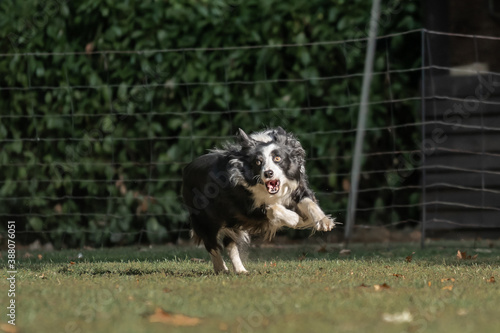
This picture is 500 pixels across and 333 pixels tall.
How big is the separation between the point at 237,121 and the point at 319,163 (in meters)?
0.79

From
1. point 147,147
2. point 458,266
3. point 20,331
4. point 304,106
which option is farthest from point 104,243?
point 20,331

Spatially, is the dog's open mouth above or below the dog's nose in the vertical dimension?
below

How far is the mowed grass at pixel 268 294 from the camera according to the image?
3.08 metres

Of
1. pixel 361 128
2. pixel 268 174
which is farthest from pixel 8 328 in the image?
pixel 361 128

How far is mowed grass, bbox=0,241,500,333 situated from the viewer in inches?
121

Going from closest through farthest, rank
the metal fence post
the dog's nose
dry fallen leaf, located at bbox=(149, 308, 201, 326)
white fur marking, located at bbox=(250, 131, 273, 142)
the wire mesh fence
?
dry fallen leaf, located at bbox=(149, 308, 201, 326), the dog's nose, white fur marking, located at bbox=(250, 131, 273, 142), the metal fence post, the wire mesh fence

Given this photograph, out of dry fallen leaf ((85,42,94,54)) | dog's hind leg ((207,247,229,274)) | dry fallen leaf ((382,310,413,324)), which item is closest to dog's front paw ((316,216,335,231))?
dog's hind leg ((207,247,229,274))

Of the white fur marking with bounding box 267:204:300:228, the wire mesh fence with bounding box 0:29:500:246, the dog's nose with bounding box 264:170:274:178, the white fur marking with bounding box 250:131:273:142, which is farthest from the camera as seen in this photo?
the wire mesh fence with bounding box 0:29:500:246

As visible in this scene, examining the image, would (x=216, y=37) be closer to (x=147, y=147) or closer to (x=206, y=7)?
(x=206, y=7)

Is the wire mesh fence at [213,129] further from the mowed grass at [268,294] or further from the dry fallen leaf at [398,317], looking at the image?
the dry fallen leaf at [398,317]

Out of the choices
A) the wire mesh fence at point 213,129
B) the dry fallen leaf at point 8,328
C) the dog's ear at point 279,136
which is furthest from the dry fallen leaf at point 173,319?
the wire mesh fence at point 213,129

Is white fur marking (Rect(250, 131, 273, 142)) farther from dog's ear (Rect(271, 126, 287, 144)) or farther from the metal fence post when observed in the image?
the metal fence post

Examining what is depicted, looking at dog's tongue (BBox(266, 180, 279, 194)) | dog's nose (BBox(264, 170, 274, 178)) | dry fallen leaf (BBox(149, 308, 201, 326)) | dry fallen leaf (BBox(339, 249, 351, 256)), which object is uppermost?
dog's nose (BBox(264, 170, 274, 178))

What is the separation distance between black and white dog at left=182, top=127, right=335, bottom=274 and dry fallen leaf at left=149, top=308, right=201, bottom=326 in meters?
1.78
